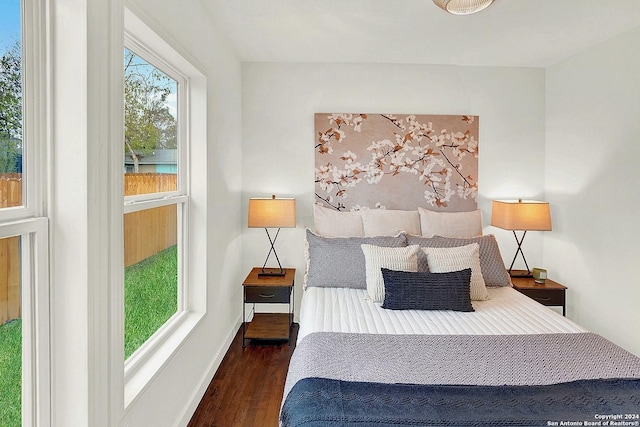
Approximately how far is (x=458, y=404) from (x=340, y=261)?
1.66m

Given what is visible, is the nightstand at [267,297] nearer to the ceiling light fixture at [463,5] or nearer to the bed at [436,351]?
the bed at [436,351]

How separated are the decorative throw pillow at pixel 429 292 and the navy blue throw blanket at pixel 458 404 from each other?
3.04 ft

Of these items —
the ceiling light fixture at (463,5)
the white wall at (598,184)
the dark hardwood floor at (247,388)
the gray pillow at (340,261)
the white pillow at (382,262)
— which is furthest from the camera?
the gray pillow at (340,261)

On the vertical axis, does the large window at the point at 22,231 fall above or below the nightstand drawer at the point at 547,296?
above

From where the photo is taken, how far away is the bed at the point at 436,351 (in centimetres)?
143

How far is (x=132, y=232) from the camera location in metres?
1.86

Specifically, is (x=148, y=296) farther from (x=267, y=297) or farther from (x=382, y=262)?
(x=382, y=262)

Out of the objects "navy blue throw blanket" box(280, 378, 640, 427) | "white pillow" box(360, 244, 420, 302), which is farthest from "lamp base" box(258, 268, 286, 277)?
"navy blue throw blanket" box(280, 378, 640, 427)

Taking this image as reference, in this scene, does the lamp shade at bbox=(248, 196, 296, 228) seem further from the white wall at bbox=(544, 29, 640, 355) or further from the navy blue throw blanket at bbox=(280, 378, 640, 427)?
the white wall at bbox=(544, 29, 640, 355)

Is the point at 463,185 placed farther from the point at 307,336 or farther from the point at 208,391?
the point at 208,391

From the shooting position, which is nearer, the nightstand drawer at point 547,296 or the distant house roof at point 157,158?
the distant house roof at point 157,158

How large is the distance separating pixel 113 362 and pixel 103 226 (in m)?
0.51

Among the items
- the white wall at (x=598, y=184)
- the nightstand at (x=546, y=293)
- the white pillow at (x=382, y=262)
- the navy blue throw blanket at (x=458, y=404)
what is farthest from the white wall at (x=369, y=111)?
the navy blue throw blanket at (x=458, y=404)

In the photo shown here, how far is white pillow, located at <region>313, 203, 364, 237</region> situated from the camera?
3.47 m
